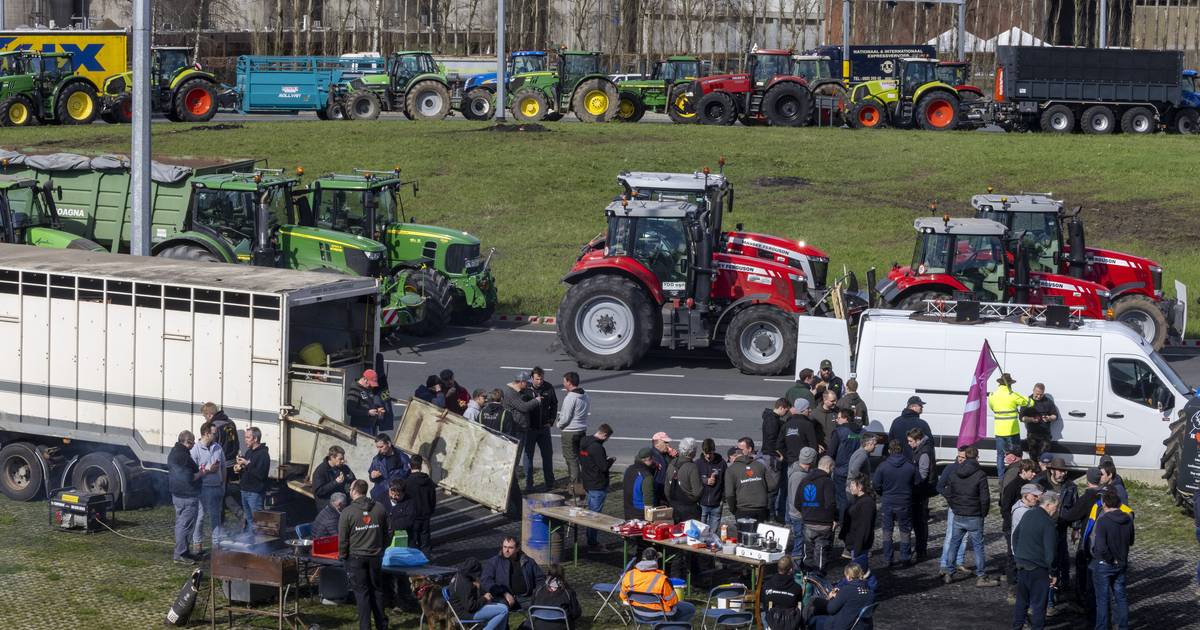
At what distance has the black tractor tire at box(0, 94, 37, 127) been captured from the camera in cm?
4603

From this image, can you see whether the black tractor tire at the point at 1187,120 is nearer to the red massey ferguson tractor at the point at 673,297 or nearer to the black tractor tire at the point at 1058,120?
the black tractor tire at the point at 1058,120

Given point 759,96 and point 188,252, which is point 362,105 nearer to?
point 759,96

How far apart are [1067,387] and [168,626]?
424 inches

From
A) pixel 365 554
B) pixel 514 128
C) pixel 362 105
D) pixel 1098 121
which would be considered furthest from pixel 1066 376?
pixel 362 105

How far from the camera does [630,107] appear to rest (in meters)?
50.5

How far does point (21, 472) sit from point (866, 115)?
36.9 metres

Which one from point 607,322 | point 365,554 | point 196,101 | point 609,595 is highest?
point 196,101

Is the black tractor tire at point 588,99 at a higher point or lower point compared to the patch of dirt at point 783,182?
higher

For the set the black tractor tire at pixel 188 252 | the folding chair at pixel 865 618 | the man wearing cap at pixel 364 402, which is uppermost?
the black tractor tire at pixel 188 252

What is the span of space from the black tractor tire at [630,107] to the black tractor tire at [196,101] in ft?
44.5

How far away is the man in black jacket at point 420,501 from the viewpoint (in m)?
13.8

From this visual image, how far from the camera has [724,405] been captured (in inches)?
859

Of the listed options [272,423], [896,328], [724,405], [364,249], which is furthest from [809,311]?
[272,423]

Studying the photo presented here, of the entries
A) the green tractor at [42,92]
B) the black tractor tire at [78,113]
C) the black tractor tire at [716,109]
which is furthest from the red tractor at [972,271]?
the green tractor at [42,92]
